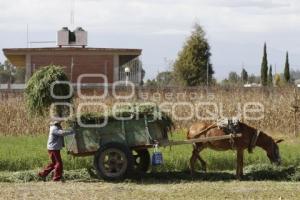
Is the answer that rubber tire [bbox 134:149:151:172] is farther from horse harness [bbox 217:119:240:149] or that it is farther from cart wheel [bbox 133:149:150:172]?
horse harness [bbox 217:119:240:149]

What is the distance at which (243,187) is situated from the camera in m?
13.9

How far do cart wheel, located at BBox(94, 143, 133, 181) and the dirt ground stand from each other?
1.01 ft

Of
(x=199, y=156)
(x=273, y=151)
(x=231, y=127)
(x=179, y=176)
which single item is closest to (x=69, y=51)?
(x=199, y=156)

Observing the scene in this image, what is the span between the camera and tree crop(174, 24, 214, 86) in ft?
152

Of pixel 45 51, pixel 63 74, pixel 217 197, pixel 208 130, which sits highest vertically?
pixel 45 51

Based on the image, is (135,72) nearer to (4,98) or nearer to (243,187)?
(4,98)

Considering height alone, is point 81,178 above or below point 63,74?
below

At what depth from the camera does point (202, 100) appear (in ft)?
87.4

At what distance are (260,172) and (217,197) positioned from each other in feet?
11.1

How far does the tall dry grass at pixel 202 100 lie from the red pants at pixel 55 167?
7.86 metres

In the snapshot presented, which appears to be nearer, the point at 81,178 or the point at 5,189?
the point at 5,189

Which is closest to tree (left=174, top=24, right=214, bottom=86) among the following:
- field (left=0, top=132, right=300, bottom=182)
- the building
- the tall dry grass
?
the building

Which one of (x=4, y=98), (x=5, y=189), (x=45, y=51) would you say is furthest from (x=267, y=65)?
(x=5, y=189)

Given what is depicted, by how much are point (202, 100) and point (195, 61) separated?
68.7ft
